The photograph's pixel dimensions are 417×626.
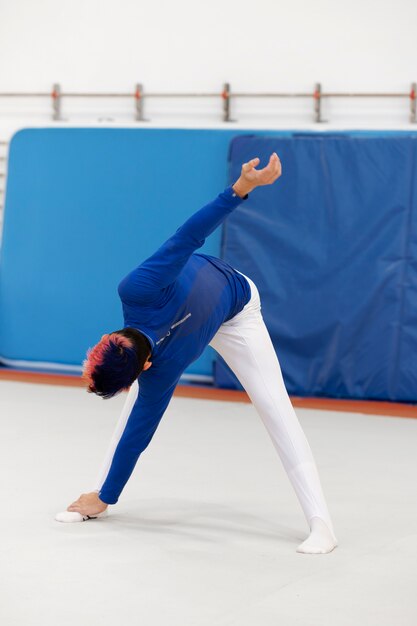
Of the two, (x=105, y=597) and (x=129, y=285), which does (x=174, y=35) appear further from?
(x=105, y=597)

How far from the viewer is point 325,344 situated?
6.83 meters

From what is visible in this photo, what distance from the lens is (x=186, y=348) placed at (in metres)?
3.42

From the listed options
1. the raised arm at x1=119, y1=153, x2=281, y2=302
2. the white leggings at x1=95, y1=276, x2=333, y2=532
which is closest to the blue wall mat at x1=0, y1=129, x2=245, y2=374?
the white leggings at x1=95, y1=276, x2=333, y2=532

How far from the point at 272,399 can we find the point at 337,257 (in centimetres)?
340

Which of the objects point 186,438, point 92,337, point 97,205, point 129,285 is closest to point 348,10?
point 97,205

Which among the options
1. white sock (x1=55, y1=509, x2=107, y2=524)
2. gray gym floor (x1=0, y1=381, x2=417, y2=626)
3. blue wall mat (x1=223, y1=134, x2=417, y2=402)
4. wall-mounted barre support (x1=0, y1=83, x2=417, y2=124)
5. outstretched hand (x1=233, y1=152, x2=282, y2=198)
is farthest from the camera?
wall-mounted barre support (x1=0, y1=83, x2=417, y2=124)

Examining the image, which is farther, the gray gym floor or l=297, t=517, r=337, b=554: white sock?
l=297, t=517, r=337, b=554: white sock

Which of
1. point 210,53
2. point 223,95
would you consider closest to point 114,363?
point 223,95

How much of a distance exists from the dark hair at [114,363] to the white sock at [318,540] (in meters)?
0.78

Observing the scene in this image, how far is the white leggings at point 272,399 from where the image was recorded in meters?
3.50

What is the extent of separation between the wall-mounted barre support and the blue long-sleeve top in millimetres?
3812

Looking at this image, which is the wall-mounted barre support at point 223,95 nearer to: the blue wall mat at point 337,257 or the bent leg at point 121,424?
the blue wall mat at point 337,257

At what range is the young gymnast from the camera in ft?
10.3

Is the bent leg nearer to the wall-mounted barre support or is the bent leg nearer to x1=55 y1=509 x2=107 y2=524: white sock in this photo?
x1=55 y1=509 x2=107 y2=524: white sock
